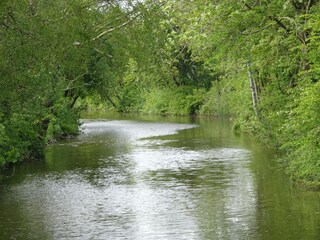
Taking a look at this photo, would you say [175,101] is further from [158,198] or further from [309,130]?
[309,130]

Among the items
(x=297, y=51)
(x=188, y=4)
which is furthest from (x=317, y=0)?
(x=188, y=4)

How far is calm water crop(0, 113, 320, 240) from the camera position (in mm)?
13586

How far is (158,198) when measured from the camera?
57.1 feet

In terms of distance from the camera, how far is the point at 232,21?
19750 millimetres

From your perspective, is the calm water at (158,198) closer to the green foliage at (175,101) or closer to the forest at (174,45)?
the forest at (174,45)

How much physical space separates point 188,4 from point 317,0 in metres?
4.03

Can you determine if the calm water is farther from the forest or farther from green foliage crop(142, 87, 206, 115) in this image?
green foliage crop(142, 87, 206, 115)

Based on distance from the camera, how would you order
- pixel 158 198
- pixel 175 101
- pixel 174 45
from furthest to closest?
1. pixel 175 101
2. pixel 174 45
3. pixel 158 198

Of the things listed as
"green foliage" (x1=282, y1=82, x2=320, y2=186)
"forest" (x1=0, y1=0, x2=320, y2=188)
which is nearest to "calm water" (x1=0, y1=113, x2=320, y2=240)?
"green foliage" (x1=282, y1=82, x2=320, y2=186)

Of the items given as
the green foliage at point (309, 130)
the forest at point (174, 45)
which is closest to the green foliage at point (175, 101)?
the forest at point (174, 45)

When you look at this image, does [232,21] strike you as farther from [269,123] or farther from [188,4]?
[269,123]

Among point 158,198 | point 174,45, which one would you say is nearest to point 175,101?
point 174,45

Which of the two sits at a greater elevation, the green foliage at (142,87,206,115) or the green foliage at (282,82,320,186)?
the green foliage at (142,87,206,115)

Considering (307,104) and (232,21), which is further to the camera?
(232,21)
